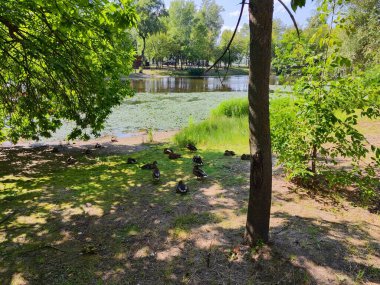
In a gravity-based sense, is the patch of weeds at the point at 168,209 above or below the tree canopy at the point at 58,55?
below

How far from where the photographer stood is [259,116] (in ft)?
9.78

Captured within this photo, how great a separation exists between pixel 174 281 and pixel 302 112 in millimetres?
3037

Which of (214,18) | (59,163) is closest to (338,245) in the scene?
(59,163)

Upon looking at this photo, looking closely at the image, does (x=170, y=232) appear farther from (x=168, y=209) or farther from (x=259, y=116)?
(x=259, y=116)

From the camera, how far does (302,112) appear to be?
448cm

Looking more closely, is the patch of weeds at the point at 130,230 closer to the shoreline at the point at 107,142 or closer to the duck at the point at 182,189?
the duck at the point at 182,189

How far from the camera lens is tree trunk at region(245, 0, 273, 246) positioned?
9.10ft

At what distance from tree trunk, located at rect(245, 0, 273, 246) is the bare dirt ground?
1.27 ft

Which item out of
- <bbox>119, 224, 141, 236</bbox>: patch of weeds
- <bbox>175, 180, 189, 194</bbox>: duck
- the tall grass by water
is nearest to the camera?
<bbox>119, 224, 141, 236</bbox>: patch of weeds

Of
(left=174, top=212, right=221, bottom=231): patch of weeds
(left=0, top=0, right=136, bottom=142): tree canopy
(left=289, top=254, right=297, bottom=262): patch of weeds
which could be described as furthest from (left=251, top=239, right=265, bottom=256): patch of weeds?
(left=0, top=0, right=136, bottom=142): tree canopy

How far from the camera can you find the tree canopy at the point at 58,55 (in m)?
4.46

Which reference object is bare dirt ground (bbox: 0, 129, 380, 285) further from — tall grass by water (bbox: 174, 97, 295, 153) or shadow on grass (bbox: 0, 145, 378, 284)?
tall grass by water (bbox: 174, 97, 295, 153)

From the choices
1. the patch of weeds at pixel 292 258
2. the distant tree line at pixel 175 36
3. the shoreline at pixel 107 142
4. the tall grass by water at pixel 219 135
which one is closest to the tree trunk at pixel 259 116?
the patch of weeds at pixel 292 258

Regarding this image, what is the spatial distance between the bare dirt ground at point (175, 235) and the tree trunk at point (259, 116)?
39cm
